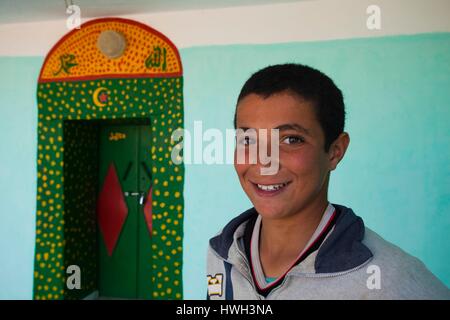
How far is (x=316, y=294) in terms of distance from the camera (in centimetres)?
85

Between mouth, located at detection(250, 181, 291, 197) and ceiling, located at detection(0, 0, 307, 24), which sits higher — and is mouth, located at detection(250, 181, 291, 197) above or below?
below

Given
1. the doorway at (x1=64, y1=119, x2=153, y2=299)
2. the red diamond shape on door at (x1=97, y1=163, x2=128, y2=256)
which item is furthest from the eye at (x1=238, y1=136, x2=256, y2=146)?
the red diamond shape on door at (x1=97, y1=163, x2=128, y2=256)

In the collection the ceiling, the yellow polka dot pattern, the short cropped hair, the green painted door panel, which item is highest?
the ceiling

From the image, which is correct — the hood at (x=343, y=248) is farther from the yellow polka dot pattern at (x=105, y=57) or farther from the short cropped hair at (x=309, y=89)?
the yellow polka dot pattern at (x=105, y=57)

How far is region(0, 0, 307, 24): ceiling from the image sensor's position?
2270mm

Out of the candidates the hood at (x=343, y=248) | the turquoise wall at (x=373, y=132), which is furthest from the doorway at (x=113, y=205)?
the hood at (x=343, y=248)

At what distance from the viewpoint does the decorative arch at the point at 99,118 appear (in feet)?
8.00

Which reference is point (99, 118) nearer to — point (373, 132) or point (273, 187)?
point (373, 132)

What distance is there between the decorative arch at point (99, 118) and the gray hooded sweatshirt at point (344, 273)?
1.49 metres

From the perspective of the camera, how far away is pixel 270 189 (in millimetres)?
903

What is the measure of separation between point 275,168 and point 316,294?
0.31m

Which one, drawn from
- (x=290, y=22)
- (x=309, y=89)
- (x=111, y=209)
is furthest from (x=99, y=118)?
(x=309, y=89)

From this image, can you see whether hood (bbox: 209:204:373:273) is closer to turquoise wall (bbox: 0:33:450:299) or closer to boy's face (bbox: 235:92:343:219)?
boy's face (bbox: 235:92:343:219)

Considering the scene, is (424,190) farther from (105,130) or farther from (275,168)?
(105,130)
